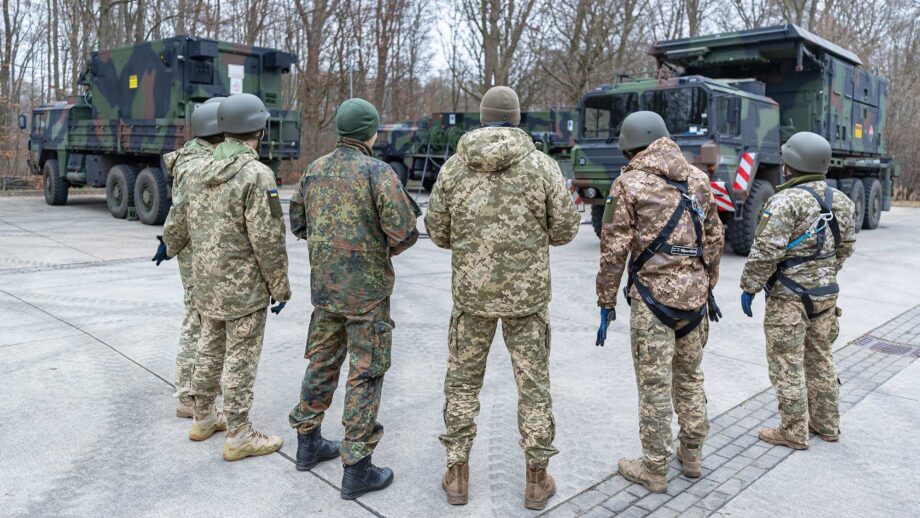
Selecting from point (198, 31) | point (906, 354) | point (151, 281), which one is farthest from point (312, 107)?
point (906, 354)

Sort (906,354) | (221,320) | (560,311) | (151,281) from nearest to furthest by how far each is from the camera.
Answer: (221,320) → (906,354) → (560,311) → (151,281)

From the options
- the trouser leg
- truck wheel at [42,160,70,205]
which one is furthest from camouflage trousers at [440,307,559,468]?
truck wheel at [42,160,70,205]

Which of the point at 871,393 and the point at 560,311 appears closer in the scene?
the point at 871,393

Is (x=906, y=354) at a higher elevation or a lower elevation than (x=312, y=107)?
Answer: lower

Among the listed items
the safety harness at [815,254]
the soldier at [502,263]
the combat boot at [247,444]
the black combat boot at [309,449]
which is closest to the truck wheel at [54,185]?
the combat boot at [247,444]

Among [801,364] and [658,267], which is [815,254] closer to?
[801,364]

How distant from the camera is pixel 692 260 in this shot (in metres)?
3.34

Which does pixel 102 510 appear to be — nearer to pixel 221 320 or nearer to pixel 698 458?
pixel 221 320

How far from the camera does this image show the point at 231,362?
3.56m

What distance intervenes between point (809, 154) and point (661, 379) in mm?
1409

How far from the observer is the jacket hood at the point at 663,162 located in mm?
3311

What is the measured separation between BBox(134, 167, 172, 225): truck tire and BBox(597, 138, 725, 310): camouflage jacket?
10601 mm

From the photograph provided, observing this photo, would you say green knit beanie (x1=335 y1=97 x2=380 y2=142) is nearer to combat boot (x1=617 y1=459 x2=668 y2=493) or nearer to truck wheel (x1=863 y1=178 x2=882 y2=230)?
combat boot (x1=617 y1=459 x2=668 y2=493)

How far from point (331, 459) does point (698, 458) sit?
66.1 inches
